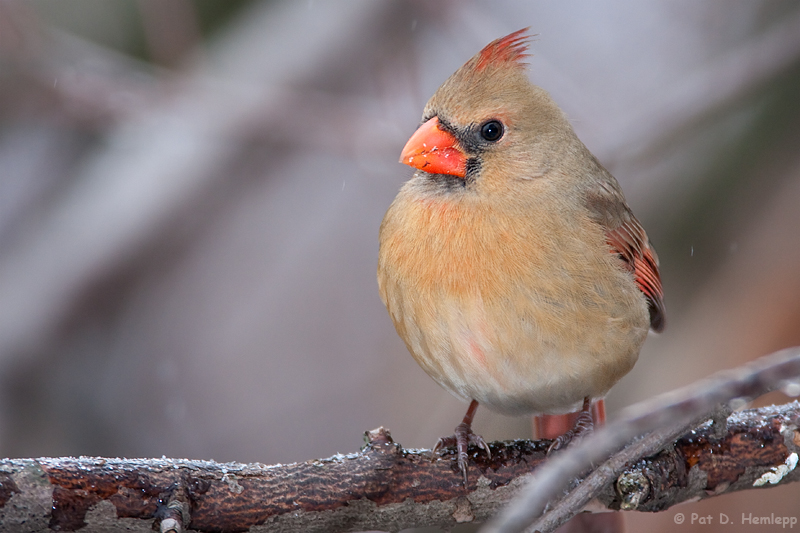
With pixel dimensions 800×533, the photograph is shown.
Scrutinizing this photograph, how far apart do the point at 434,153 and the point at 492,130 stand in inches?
8.7

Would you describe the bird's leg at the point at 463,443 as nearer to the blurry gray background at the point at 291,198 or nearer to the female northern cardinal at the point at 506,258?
the female northern cardinal at the point at 506,258

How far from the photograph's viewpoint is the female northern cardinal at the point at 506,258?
256cm

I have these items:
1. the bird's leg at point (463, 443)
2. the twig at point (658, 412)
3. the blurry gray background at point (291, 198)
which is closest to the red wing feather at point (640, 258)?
the bird's leg at point (463, 443)

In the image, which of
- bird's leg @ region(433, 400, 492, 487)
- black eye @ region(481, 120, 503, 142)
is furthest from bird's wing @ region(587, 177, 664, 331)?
bird's leg @ region(433, 400, 492, 487)

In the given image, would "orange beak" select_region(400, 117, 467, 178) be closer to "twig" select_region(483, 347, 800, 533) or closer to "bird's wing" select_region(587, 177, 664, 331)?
"bird's wing" select_region(587, 177, 664, 331)

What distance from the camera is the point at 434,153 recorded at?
8.85 feet

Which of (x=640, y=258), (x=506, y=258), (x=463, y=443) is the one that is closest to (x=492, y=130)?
(x=506, y=258)

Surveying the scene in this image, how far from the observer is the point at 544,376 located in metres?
2.63

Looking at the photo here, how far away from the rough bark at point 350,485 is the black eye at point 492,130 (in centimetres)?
99

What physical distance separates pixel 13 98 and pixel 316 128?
1.74 m

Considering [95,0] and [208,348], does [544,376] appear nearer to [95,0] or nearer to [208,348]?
[208,348]

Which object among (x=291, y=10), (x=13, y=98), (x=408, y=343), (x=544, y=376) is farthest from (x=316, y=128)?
(x=544, y=376)

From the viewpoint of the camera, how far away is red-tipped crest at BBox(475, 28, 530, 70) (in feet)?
9.04

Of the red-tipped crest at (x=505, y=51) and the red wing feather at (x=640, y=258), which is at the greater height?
the red-tipped crest at (x=505, y=51)
